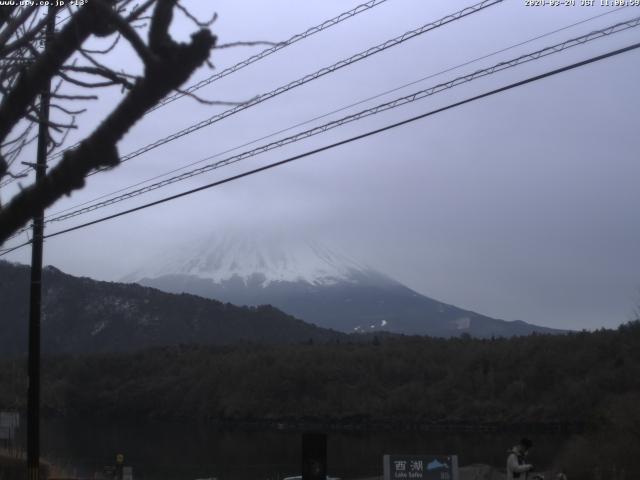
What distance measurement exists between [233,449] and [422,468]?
41380 mm

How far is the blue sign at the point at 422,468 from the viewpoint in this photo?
624 inches

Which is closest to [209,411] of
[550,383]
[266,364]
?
[266,364]

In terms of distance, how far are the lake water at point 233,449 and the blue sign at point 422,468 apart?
17907 millimetres

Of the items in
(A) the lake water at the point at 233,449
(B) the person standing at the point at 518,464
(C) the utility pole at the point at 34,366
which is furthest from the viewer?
(A) the lake water at the point at 233,449

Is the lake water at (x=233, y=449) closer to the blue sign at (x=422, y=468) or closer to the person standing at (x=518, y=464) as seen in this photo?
the blue sign at (x=422, y=468)

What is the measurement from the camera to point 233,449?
55.9 m

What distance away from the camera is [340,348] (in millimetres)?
92312

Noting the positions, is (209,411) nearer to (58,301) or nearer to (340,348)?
(340,348)

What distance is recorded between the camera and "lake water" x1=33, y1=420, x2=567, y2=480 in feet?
134

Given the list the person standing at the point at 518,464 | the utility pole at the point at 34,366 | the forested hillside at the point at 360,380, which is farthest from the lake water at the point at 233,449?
the person standing at the point at 518,464

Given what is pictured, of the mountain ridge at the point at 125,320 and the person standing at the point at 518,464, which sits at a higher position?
the mountain ridge at the point at 125,320

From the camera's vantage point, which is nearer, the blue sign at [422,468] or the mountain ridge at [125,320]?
the blue sign at [422,468]

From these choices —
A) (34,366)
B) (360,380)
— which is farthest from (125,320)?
(34,366)

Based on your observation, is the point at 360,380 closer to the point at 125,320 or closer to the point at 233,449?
the point at 233,449
